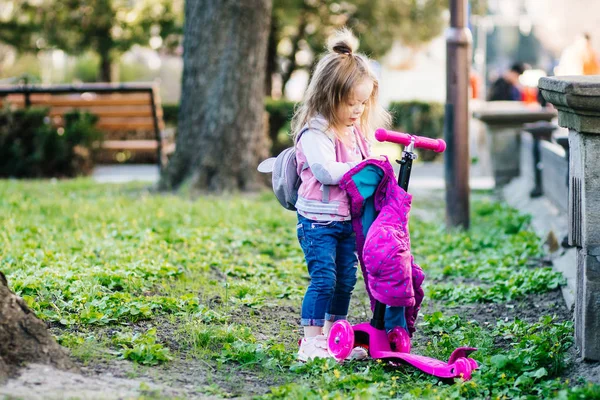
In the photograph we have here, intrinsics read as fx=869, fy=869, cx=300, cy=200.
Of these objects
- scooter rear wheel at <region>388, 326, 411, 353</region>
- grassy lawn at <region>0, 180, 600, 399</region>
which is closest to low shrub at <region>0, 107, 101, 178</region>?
grassy lawn at <region>0, 180, 600, 399</region>

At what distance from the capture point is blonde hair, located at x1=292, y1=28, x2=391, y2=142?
13.6 feet

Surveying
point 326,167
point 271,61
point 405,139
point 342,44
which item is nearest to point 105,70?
point 271,61

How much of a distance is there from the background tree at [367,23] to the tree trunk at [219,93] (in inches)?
371

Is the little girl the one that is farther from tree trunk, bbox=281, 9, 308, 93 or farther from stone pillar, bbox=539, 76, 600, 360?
tree trunk, bbox=281, 9, 308, 93

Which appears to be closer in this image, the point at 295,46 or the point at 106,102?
the point at 106,102

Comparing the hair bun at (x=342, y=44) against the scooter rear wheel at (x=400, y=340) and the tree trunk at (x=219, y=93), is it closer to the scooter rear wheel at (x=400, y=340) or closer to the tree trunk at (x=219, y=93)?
the scooter rear wheel at (x=400, y=340)

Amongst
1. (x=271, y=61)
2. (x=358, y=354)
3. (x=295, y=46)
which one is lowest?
(x=358, y=354)

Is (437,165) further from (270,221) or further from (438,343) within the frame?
(438,343)

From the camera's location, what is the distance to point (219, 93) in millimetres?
9312

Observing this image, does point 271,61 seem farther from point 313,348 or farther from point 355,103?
point 313,348

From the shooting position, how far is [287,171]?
4328 mm

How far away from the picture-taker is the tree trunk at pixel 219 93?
927 cm

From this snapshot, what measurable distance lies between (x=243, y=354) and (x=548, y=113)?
745 centimetres

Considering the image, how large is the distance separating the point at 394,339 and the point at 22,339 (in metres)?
1.72
